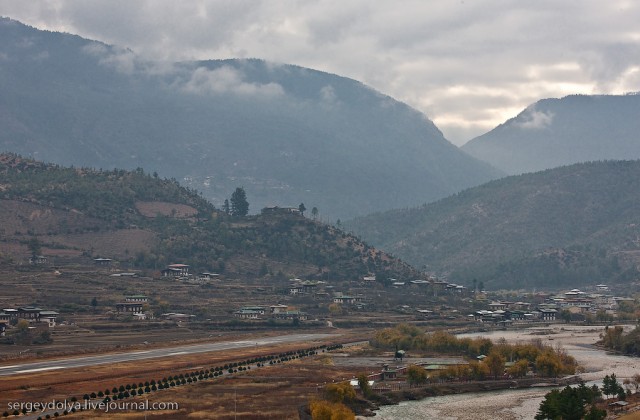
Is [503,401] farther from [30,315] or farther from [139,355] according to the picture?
[30,315]

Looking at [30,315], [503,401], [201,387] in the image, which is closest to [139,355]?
[201,387]

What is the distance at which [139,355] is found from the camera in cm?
13100

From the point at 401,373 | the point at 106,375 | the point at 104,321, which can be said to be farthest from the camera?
the point at 104,321

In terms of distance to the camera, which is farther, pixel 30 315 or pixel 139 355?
pixel 30 315

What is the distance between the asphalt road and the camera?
114125 mm

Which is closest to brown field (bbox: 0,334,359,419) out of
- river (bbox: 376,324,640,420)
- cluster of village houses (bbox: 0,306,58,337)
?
river (bbox: 376,324,640,420)

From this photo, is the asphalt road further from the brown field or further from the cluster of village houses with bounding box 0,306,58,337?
the cluster of village houses with bounding box 0,306,58,337

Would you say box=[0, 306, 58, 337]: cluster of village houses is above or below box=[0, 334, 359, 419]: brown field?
above

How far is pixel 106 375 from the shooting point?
4269 inches

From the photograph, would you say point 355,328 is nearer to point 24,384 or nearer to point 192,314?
point 192,314

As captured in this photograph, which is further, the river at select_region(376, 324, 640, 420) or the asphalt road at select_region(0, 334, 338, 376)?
the asphalt road at select_region(0, 334, 338, 376)

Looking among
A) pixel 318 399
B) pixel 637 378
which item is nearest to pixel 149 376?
pixel 318 399

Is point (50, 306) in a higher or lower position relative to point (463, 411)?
higher

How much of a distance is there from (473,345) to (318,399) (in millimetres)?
46975
